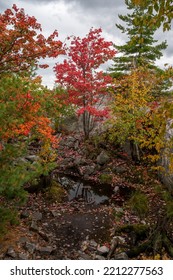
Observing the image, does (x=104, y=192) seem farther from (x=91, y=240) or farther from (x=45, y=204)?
(x=91, y=240)

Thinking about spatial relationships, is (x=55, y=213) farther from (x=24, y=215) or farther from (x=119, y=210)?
(x=119, y=210)

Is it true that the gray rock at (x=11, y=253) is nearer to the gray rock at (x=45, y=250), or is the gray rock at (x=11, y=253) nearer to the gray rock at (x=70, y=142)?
the gray rock at (x=45, y=250)

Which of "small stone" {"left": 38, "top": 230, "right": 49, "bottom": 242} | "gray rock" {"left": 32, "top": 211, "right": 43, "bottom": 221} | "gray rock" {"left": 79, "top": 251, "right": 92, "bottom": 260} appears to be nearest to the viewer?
"gray rock" {"left": 79, "top": 251, "right": 92, "bottom": 260}

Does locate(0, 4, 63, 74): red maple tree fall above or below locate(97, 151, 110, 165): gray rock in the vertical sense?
above

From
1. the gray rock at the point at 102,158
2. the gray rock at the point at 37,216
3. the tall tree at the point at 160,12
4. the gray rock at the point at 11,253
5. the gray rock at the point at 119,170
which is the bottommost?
the gray rock at the point at 11,253

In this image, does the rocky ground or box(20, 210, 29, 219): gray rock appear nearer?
the rocky ground

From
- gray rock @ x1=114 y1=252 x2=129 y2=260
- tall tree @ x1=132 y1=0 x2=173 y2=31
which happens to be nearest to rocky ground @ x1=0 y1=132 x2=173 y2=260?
gray rock @ x1=114 y1=252 x2=129 y2=260

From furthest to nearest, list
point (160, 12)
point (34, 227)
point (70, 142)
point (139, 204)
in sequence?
point (70, 142) < point (139, 204) < point (34, 227) < point (160, 12)

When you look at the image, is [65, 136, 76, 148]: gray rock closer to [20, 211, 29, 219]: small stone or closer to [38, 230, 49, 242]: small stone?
[20, 211, 29, 219]: small stone

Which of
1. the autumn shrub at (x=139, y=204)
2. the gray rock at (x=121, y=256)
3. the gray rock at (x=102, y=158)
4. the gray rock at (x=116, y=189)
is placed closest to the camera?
the gray rock at (x=121, y=256)

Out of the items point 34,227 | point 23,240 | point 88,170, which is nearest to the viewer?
point 23,240

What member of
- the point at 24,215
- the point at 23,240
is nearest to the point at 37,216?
the point at 24,215

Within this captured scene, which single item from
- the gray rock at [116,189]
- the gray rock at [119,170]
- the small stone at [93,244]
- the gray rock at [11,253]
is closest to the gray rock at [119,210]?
the gray rock at [116,189]

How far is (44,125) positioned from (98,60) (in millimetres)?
9098
